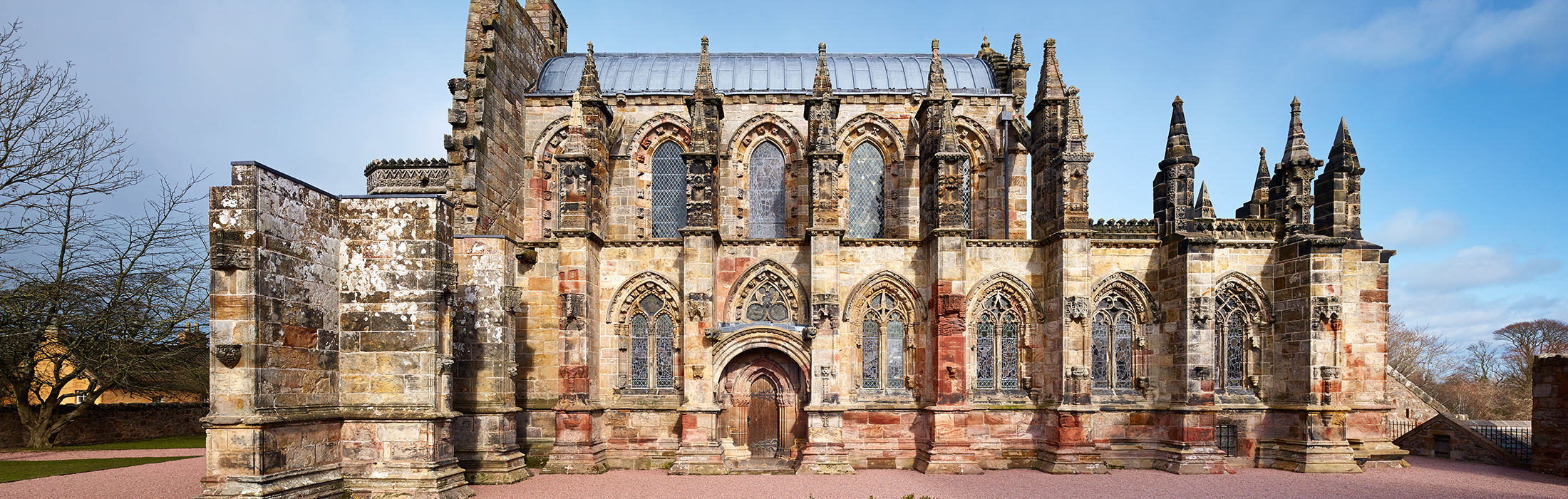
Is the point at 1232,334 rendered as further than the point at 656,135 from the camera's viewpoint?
No

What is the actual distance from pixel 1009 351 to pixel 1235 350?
5.52 metres

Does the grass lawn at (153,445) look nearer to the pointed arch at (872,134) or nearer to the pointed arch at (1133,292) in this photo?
the pointed arch at (872,134)

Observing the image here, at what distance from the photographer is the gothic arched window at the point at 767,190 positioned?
2022cm

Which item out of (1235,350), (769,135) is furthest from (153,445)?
(1235,350)

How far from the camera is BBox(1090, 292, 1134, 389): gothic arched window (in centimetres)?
1789

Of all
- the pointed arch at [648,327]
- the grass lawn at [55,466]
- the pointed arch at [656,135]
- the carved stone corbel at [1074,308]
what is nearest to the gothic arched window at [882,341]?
the carved stone corbel at [1074,308]

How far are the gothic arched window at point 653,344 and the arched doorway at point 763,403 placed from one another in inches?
55.5

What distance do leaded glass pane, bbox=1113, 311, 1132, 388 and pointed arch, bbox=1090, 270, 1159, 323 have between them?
317 mm

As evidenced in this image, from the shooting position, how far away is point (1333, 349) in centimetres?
1720

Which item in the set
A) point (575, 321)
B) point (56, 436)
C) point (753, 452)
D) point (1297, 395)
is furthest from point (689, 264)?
point (56, 436)

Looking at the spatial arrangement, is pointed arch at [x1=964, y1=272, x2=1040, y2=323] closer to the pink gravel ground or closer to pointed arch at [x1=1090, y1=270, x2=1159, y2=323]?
pointed arch at [x1=1090, y1=270, x2=1159, y2=323]

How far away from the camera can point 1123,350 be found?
59.2ft

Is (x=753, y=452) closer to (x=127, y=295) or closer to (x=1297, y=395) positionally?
(x=1297, y=395)

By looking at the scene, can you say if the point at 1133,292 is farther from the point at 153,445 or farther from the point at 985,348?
the point at 153,445
